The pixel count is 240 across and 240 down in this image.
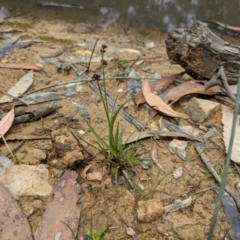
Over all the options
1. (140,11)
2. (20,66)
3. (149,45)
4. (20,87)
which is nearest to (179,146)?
(20,87)

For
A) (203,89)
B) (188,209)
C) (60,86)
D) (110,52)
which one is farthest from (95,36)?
(188,209)

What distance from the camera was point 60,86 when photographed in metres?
2.33

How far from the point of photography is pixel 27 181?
1575 millimetres

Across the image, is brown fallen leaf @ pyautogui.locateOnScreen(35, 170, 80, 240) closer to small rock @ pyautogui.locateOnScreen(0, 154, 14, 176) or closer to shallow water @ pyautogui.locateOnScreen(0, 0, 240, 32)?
small rock @ pyautogui.locateOnScreen(0, 154, 14, 176)

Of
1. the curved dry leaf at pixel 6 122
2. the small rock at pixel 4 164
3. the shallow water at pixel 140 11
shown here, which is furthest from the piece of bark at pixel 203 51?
the shallow water at pixel 140 11

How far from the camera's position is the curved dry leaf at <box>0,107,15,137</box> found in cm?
182

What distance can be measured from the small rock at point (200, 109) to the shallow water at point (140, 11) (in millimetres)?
2700

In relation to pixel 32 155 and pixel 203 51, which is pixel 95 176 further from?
pixel 203 51

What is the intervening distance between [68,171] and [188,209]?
559mm

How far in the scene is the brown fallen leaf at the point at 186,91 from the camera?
2172 mm

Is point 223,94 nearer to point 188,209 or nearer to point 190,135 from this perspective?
point 190,135

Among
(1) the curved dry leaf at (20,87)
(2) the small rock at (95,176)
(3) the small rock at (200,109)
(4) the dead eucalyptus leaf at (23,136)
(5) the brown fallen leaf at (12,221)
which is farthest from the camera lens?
(1) the curved dry leaf at (20,87)

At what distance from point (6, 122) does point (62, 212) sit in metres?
0.66

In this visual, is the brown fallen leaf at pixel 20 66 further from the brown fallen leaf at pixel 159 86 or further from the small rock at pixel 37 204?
the small rock at pixel 37 204
